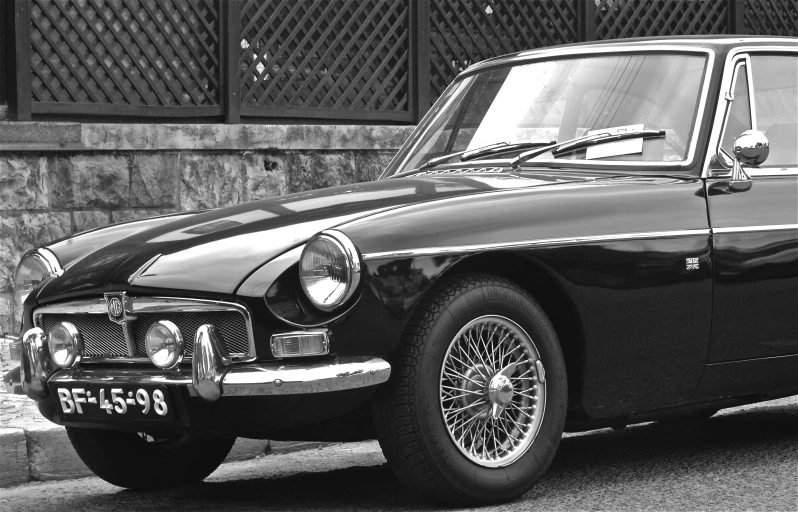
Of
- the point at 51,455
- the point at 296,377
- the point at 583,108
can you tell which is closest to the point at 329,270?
the point at 296,377

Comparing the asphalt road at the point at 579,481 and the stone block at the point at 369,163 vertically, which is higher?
the stone block at the point at 369,163

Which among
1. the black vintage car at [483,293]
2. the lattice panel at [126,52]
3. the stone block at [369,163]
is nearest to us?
the black vintage car at [483,293]

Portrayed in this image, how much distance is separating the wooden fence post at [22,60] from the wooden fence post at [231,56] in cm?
151

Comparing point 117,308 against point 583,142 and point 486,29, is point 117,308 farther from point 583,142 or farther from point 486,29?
point 486,29

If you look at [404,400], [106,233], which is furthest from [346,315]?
[106,233]

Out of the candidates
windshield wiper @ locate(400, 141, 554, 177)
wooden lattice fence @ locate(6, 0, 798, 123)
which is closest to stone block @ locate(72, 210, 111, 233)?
wooden lattice fence @ locate(6, 0, 798, 123)

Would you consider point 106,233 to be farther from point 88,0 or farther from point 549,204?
point 88,0

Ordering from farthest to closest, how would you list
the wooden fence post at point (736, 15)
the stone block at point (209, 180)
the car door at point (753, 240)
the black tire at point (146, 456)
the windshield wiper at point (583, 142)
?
1. the wooden fence post at point (736, 15)
2. the stone block at point (209, 180)
3. the windshield wiper at point (583, 142)
4. the black tire at point (146, 456)
5. the car door at point (753, 240)

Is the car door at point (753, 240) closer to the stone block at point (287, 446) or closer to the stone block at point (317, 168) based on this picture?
the stone block at point (287, 446)

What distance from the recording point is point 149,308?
4.35 metres

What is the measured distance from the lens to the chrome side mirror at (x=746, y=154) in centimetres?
505

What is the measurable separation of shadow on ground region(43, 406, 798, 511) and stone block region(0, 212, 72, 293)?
3.43m

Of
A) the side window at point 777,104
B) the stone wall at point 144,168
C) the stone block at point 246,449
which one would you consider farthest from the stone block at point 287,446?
the stone wall at point 144,168

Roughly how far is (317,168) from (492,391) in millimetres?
5889
